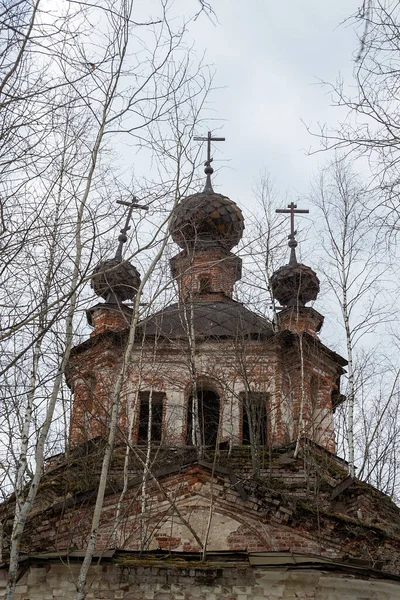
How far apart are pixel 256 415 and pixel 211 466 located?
136 inches

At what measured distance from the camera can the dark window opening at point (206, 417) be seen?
16.8 meters

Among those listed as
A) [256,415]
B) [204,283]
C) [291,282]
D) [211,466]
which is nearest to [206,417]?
[256,415]

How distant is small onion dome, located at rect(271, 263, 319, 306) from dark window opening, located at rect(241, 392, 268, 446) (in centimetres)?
355

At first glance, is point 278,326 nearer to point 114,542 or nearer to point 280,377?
point 280,377

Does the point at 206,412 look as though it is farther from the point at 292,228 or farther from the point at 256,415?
the point at 292,228

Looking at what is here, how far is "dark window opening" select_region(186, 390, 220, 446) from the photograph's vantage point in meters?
16.8

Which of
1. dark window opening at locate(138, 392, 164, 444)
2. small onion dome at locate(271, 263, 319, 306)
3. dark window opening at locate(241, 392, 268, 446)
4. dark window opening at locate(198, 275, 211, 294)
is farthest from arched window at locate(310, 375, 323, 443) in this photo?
dark window opening at locate(198, 275, 211, 294)

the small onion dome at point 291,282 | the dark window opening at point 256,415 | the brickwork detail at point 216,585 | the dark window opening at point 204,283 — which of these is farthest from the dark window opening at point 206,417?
the brickwork detail at point 216,585

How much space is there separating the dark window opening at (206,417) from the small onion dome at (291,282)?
3163mm

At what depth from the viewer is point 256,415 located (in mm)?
16547

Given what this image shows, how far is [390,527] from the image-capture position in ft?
47.8

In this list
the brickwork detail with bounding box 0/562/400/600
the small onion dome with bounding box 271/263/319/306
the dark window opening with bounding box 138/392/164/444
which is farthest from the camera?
the small onion dome with bounding box 271/263/319/306

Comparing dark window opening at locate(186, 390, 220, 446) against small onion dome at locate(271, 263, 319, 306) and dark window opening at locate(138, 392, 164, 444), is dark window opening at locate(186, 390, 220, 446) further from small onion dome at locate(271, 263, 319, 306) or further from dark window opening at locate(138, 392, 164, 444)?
small onion dome at locate(271, 263, 319, 306)

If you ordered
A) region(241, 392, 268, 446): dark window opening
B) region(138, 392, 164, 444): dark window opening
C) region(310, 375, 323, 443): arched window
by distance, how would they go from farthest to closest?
region(138, 392, 164, 444): dark window opening, region(310, 375, 323, 443): arched window, region(241, 392, 268, 446): dark window opening
